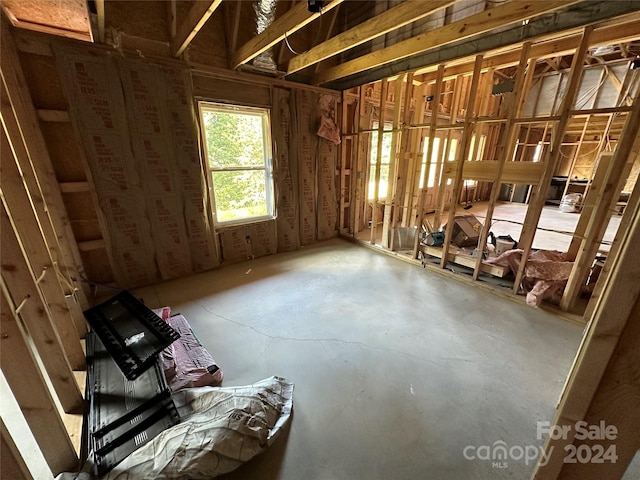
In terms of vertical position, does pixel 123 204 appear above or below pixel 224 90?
below

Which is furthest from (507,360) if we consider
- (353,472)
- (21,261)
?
(21,261)

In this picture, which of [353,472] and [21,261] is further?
[353,472]

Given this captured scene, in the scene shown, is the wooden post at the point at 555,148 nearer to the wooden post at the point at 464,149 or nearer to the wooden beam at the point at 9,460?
the wooden post at the point at 464,149

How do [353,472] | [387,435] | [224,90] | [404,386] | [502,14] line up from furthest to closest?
1. [224,90]
2. [502,14]
3. [404,386]
4. [387,435]
5. [353,472]

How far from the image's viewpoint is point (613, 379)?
2.02 ft

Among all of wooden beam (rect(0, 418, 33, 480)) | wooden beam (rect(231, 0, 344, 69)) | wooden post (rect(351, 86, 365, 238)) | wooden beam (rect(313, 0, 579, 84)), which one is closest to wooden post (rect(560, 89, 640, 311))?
wooden beam (rect(313, 0, 579, 84))

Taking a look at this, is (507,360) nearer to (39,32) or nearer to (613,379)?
(613,379)

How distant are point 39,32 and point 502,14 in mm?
4171

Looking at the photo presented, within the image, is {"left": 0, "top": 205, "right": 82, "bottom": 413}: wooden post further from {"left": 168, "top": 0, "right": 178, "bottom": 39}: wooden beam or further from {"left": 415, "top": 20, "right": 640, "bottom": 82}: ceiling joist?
{"left": 415, "top": 20, "right": 640, "bottom": 82}: ceiling joist

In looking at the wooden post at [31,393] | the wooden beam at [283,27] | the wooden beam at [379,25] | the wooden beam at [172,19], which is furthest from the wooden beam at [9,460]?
the wooden beam at [172,19]

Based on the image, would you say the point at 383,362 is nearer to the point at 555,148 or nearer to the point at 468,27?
the point at 555,148

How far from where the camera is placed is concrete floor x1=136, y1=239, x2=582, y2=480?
1376 mm

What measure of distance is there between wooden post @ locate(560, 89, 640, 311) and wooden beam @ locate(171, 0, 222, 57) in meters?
3.52

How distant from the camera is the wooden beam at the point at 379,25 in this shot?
1979 mm
